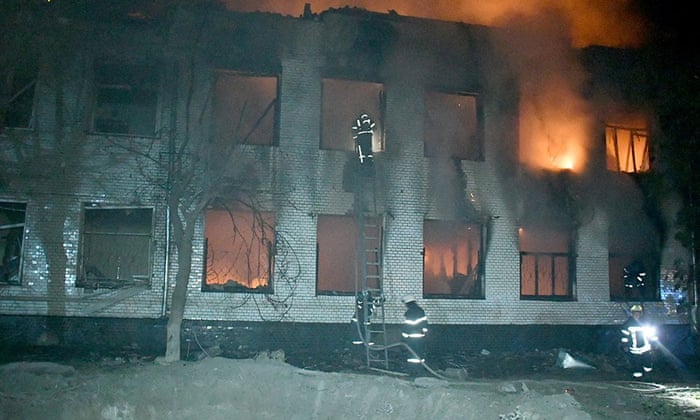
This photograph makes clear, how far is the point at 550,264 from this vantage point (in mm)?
14602

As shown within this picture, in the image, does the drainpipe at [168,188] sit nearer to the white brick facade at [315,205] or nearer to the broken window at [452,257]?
the white brick facade at [315,205]

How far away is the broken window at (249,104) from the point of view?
44.1 feet

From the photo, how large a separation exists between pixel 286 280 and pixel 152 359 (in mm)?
3161

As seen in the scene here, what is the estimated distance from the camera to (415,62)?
554 inches

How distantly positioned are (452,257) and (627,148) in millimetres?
5464

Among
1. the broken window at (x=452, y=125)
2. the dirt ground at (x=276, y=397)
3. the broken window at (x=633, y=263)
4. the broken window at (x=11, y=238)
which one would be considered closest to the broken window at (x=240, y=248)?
the dirt ground at (x=276, y=397)


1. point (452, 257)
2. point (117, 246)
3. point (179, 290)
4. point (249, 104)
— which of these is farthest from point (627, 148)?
point (117, 246)

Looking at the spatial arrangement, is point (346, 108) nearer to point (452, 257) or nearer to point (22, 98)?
point (452, 257)

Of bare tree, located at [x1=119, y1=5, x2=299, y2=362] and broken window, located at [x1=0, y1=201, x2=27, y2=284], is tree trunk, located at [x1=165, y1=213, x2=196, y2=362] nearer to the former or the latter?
bare tree, located at [x1=119, y1=5, x2=299, y2=362]

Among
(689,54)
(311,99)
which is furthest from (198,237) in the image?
(689,54)

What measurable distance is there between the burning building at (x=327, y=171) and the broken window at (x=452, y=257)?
1.9 inches

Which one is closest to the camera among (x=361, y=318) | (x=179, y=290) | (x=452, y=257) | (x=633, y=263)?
(x=179, y=290)

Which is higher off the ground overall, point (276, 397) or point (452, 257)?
point (452, 257)

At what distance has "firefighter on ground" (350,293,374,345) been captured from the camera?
39.2 feet
